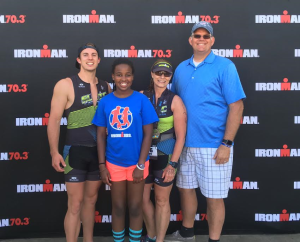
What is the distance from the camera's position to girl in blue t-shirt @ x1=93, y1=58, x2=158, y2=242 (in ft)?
6.62

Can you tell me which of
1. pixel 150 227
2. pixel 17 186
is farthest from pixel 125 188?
pixel 17 186

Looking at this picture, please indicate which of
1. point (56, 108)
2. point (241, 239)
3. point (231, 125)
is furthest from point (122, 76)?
point (241, 239)

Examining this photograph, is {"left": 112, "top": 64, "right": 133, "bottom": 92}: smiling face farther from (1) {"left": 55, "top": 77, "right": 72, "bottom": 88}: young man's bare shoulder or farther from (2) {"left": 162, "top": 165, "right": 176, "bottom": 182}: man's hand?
(2) {"left": 162, "top": 165, "right": 176, "bottom": 182}: man's hand

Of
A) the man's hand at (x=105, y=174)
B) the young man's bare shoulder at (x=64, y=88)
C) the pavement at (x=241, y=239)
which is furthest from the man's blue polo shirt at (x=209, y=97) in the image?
the pavement at (x=241, y=239)

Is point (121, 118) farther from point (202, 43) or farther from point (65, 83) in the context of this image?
point (202, 43)

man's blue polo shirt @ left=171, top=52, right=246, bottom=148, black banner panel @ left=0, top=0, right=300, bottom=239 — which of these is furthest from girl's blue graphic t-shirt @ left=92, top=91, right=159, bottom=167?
black banner panel @ left=0, top=0, right=300, bottom=239

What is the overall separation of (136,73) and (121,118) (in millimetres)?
950

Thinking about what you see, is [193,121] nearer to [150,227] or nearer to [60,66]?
[150,227]

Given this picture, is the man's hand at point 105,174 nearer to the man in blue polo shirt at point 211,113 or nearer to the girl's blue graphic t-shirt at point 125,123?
the girl's blue graphic t-shirt at point 125,123

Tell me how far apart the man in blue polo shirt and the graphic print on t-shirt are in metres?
0.55

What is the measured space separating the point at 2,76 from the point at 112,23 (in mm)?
1184

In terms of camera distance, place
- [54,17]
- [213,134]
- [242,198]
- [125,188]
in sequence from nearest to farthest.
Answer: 1. [125,188]
2. [213,134]
3. [54,17]
4. [242,198]

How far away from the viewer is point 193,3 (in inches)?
109

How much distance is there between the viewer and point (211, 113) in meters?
2.26
